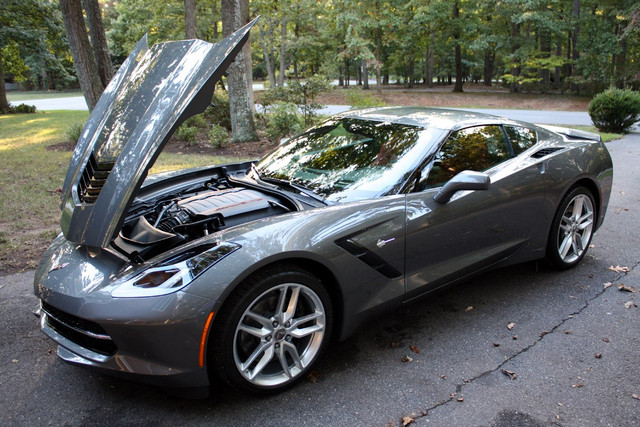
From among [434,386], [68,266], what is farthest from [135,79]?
[434,386]

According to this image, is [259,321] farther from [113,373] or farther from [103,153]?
[103,153]

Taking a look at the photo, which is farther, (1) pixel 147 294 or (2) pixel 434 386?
(2) pixel 434 386

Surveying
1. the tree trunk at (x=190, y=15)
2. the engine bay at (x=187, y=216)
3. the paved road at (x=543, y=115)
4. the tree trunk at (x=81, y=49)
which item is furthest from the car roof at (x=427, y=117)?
the tree trunk at (x=190, y=15)

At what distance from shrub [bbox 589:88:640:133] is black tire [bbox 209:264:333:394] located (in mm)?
13064

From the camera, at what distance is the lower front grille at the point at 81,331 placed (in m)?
2.24

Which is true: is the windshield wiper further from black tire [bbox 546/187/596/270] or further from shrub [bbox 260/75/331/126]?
shrub [bbox 260/75/331/126]

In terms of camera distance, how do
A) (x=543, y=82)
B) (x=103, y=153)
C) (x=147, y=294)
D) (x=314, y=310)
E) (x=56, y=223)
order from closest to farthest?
(x=147, y=294), (x=314, y=310), (x=103, y=153), (x=56, y=223), (x=543, y=82)

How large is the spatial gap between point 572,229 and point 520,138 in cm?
96

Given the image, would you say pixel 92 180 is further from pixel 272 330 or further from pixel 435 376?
pixel 435 376

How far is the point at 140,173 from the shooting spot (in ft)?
7.97

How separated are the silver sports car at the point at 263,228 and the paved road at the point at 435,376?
0.73 feet

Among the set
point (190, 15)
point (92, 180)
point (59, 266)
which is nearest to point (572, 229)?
point (92, 180)

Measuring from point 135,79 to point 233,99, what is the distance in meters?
7.99

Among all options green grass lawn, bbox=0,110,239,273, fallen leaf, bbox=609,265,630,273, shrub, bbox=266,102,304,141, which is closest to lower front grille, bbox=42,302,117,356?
green grass lawn, bbox=0,110,239,273
